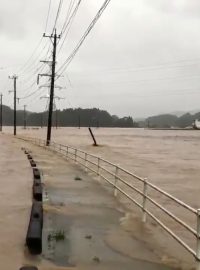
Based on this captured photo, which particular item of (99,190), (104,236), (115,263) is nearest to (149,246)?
(104,236)

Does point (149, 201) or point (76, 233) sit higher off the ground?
point (76, 233)

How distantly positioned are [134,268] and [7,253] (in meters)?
2.34

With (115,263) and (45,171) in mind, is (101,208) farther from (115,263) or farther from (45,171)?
(45,171)

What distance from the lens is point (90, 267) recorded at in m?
8.39

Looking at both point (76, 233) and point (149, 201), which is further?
point (149, 201)

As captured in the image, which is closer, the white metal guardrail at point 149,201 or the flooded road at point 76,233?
the white metal guardrail at point 149,201

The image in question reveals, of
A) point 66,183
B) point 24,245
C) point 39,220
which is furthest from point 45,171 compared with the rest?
point 24,245

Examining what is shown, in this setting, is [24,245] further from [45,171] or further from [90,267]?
[45,171]

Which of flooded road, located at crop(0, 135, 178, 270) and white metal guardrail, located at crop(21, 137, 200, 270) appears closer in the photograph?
white metal guardrail, located at crop(21, 137, 200, 270)

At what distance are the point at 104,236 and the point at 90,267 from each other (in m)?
2.33

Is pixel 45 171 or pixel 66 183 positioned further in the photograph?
pixel 45 171

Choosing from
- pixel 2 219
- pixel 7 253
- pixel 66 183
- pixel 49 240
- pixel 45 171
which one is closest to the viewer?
pixel 7 253

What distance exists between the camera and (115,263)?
28.9 feet

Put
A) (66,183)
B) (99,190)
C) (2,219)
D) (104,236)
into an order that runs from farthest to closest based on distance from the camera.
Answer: (66,183), (99,190), (2,219), (104,236)
